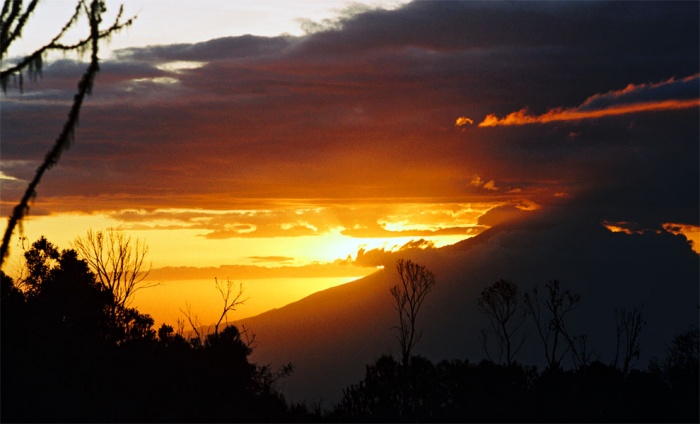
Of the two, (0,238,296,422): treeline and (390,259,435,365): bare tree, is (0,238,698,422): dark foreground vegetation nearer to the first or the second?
(0,238,296,422): treeline

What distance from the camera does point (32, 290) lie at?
44.6m

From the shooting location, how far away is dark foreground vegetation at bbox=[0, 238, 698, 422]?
31.1m

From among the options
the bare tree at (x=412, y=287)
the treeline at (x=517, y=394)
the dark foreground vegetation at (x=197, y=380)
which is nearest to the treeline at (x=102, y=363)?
the dark foreground vegetation at (x=197, y=380)

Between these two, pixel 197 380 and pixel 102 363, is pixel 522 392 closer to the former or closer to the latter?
pixel 197 380

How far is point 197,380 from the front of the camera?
3903cm

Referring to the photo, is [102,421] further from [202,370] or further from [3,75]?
[3,75]

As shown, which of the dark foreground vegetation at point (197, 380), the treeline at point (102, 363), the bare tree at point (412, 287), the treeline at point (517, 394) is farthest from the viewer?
the bare tree at point (412, 287)

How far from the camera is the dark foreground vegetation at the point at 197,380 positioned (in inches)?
1224

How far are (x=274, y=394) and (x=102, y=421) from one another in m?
15.8

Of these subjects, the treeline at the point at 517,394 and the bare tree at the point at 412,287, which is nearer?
the treeline at the point at 517,394

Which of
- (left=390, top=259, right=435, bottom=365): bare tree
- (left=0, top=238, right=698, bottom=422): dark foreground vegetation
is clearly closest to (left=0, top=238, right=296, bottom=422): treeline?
(left=0, top=238, right=698, bottom=422): dark foreground vegetation

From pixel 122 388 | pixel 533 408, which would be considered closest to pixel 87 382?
pixel 122 388

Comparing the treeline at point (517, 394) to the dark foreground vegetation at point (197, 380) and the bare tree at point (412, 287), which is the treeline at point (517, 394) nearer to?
the dark foreground vegetation at point (197, 380)

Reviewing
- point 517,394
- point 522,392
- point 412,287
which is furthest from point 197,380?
point 412,287
